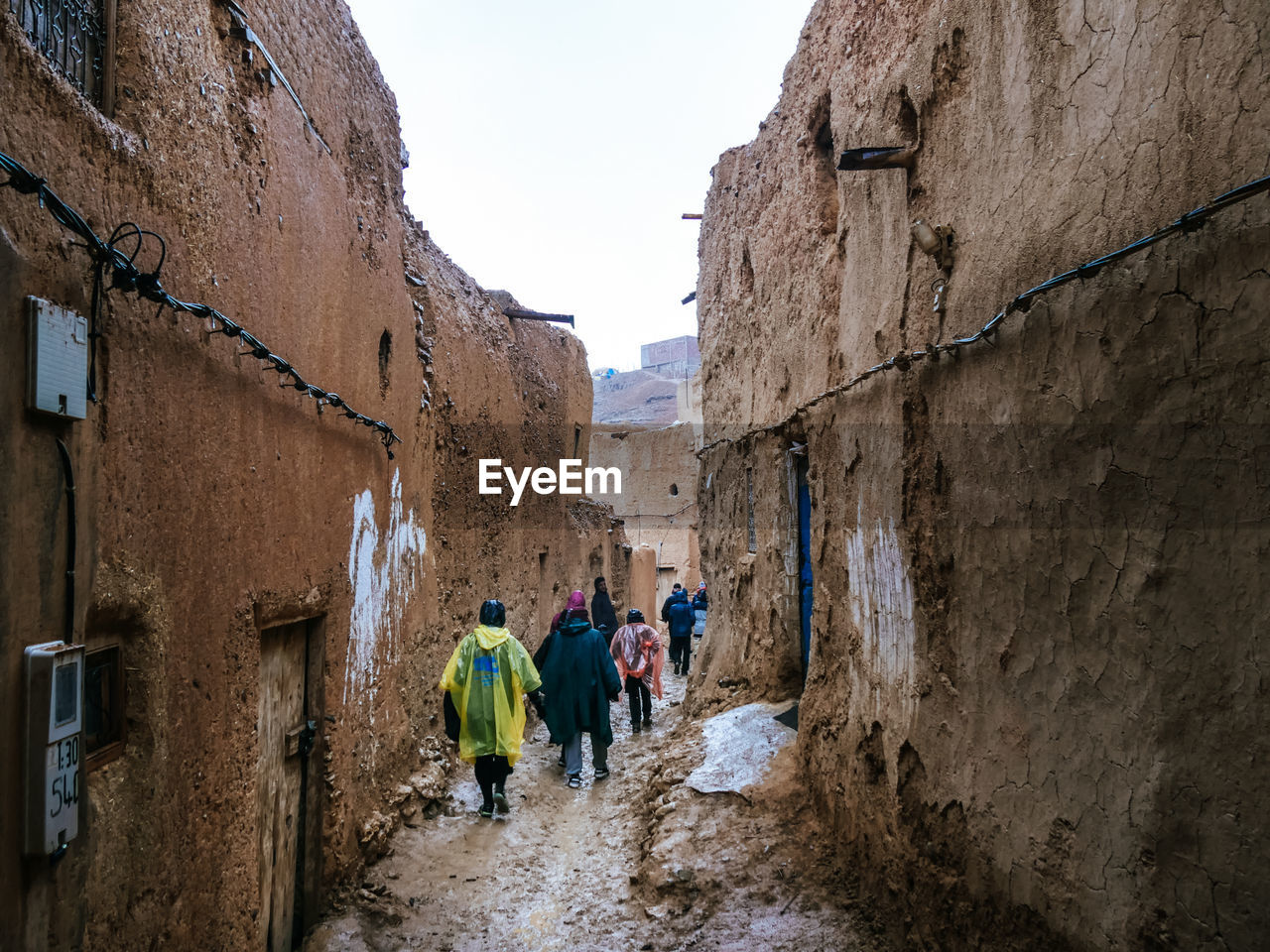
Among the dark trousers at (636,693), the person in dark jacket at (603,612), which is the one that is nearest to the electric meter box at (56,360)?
the dark trousers at (636,693)

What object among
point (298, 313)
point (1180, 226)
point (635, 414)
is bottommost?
point (1180, 226)

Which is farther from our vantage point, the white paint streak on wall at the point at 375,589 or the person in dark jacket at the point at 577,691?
the person in dark jacket at the point at 577,691

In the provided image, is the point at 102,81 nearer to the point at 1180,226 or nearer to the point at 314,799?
the point at 1180,226

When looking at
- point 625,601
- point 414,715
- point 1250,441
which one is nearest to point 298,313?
point 414,715

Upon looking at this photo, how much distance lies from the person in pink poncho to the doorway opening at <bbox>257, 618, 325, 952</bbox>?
13.6 feet

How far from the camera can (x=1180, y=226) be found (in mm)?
1920

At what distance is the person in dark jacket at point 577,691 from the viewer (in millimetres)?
6676

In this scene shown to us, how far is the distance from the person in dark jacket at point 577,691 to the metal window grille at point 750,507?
4.81 feet

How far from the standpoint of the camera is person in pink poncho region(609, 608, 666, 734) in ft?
26.3

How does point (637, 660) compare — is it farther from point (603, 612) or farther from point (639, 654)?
point (603, 612)

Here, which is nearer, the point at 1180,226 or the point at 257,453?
the point at 1180,226

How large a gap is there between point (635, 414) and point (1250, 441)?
52.4m

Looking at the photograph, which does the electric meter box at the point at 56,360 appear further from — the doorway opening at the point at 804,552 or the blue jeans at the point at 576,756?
the blue jeans at the point at 576,756

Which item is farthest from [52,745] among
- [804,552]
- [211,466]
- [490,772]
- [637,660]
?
[637,660]
